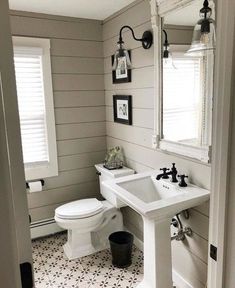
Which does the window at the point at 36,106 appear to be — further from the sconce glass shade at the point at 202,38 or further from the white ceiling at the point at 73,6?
the sconce glass shade at the point at 202,38

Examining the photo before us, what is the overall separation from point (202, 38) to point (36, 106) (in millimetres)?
1764

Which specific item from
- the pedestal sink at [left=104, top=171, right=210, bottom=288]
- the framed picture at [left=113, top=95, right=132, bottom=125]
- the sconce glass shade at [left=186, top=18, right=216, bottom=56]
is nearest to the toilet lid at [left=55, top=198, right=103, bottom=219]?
the pedestal sink at [left=104, top=171, right=210, bottom=288]

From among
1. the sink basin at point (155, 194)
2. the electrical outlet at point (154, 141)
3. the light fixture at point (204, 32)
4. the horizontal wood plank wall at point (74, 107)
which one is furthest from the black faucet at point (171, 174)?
the horizontal wood plank wall at point (74, 107)

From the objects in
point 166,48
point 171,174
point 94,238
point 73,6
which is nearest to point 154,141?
point 171,174

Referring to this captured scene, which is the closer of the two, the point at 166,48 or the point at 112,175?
the point at 166,48

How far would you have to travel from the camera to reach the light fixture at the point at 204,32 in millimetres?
1649

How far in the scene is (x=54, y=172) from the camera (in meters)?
2.92

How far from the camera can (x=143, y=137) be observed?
245cm

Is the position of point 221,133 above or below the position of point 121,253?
above

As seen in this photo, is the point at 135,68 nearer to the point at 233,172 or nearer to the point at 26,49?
the point at 26,49

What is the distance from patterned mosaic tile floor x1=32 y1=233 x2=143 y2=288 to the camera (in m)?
2.23

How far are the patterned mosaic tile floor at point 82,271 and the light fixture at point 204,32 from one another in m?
1.92

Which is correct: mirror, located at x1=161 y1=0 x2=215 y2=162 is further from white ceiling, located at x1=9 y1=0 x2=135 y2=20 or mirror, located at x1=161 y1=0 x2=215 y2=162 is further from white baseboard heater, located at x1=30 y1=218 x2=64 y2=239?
white baseboard heater, located at x1=30 y1=218 x2=64 y2=239

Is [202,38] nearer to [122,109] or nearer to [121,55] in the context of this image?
[121,55]
